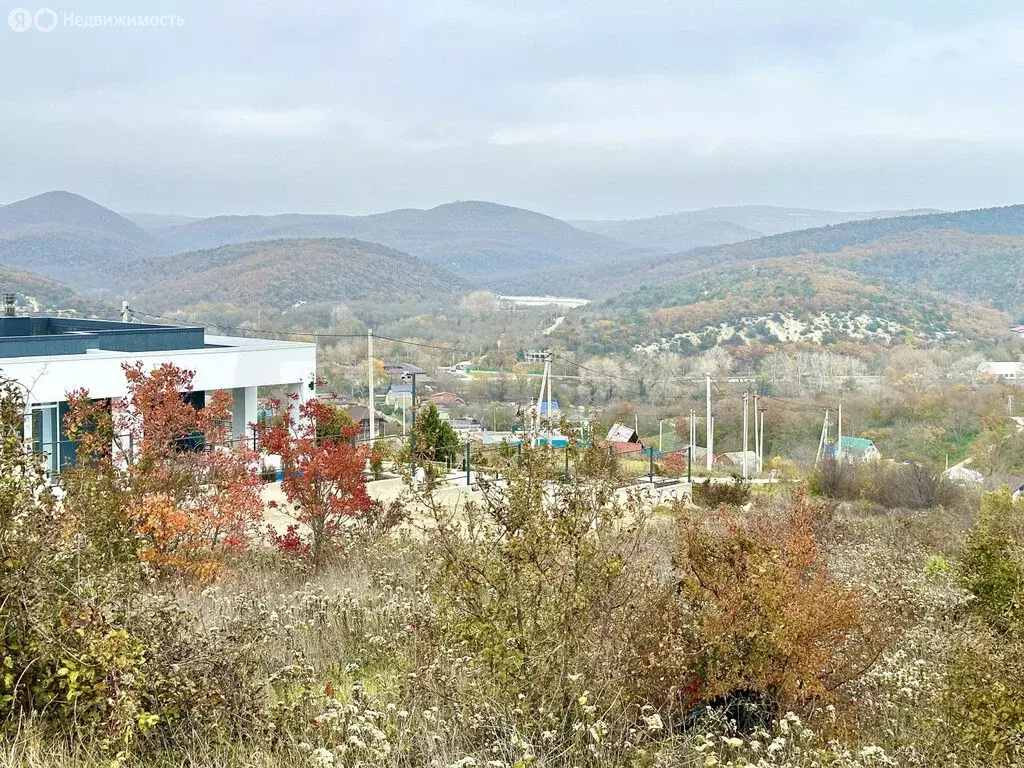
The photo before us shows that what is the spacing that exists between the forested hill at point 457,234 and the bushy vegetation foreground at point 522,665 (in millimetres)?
145768

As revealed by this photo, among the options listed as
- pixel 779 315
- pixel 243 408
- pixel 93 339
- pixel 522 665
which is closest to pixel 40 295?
pixel 243 408

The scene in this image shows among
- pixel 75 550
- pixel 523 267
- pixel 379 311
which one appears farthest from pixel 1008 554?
pixel 523 267

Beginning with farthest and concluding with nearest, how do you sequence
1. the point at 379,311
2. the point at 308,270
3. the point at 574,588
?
1. the point at 308,270
2. the point at 379,311
3. the point at 574,588

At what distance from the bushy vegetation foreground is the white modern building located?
1386 centimetres

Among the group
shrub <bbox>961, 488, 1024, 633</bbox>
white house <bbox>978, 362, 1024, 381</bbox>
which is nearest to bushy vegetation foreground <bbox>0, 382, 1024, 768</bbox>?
shrub <bbox>961, 488, 1024, 633</bbox>

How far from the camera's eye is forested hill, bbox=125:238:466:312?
90875 mm

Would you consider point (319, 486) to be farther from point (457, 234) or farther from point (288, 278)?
point (457, 234)

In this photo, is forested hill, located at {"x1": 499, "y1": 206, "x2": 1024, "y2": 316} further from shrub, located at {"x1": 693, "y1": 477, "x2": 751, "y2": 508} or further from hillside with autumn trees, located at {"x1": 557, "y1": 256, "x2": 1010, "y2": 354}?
shrub, located at {"x1": 693, "y1": 477, "x2": 751, "y2": 508}

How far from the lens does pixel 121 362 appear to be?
20.8m

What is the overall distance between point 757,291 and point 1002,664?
91.1m

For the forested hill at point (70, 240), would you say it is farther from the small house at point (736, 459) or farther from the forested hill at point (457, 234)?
the small house at point (736, 459)

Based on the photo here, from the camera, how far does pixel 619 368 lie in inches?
2857

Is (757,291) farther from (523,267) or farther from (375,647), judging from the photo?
(375,647)

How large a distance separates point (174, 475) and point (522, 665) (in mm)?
7069
